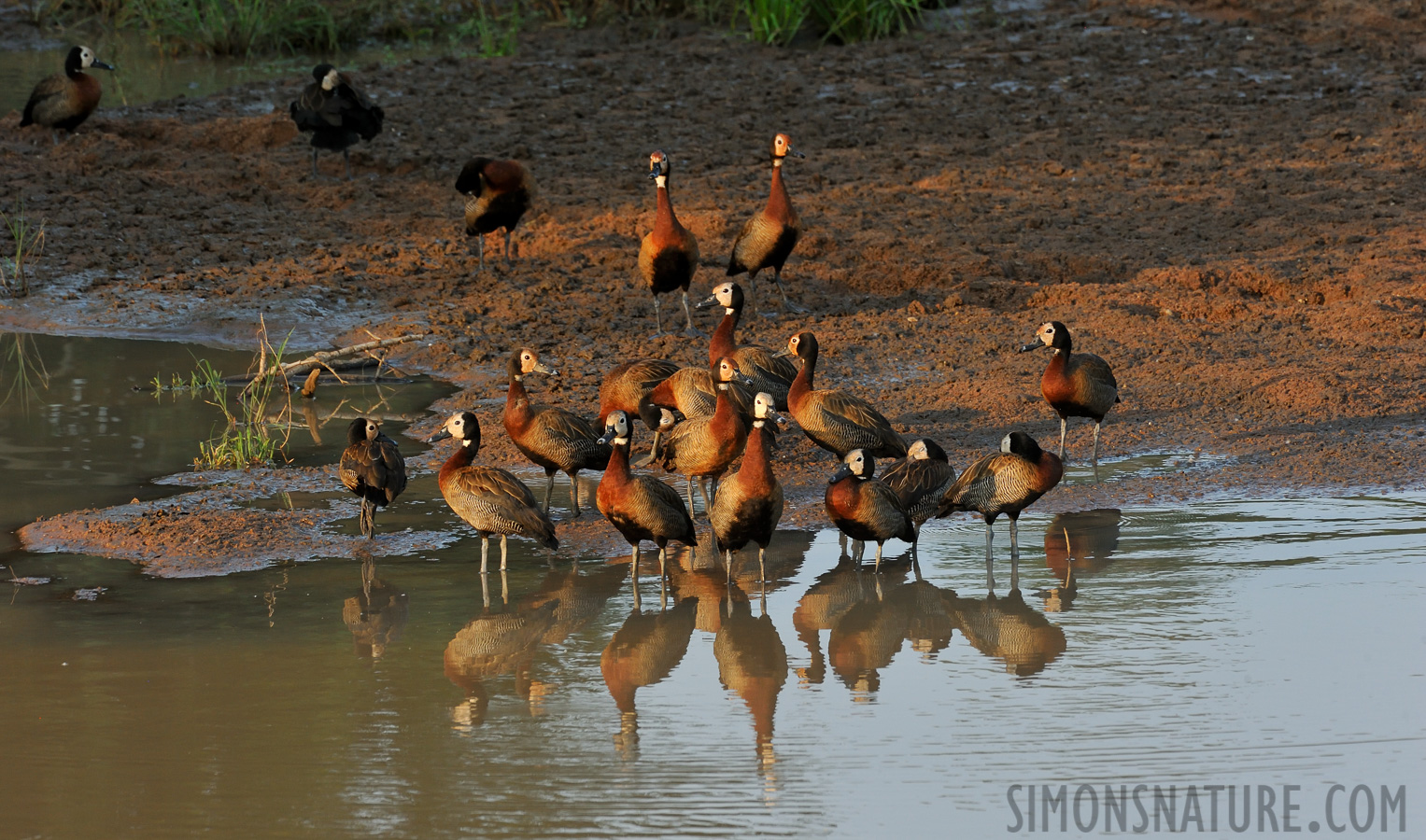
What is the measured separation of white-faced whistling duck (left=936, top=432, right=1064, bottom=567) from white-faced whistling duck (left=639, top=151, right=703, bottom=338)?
4.03 m

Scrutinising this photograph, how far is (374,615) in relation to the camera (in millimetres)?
6816

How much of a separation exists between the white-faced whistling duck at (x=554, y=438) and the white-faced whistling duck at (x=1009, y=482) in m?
1.96

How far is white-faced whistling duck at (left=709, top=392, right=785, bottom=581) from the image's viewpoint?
7156mm

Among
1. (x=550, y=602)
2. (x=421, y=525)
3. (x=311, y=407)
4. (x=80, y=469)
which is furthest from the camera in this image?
(x=311, y=407)

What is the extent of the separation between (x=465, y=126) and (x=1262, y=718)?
12.4m

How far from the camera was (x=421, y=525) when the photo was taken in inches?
322

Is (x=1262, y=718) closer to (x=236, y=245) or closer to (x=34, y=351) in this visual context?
(x=34, y=351)

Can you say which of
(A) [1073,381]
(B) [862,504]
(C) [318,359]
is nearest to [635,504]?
(B) [862,504]

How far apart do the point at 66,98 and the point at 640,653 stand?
11.6 m

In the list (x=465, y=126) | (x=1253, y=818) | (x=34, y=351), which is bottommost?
(x=1253, y=818)

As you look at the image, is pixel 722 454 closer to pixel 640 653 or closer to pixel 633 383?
pixel 633 383

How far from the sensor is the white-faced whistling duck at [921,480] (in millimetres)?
7684

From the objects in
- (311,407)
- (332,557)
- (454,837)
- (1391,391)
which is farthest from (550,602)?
(1391,391)

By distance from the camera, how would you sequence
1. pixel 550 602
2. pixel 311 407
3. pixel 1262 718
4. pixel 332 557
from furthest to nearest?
1. pixel 311 407
2. pixel 332 557
3. pixel 550 602
4. pixel 1262 718
